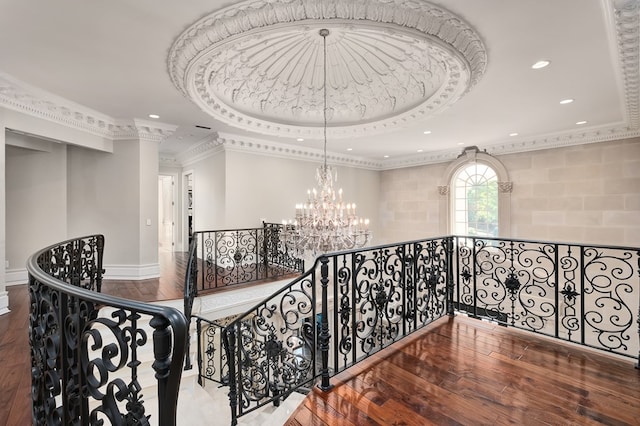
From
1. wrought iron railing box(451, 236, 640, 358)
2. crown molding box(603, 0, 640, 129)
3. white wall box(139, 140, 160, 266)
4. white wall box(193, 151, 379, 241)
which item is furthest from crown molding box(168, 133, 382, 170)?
crown molding box(603, 0, 640, 129)

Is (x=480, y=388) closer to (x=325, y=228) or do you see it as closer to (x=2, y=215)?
(x=325, y=228)

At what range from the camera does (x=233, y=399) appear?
287 cm

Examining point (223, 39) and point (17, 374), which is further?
point (223, 39)

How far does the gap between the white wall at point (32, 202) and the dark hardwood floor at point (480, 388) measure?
20.9 feet

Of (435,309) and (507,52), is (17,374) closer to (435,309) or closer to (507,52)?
(435,309)

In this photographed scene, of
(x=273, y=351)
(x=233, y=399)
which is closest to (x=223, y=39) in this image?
(x=273, y=351)

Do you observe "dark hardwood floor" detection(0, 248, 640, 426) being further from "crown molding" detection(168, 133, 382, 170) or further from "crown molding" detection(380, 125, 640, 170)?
"crown molding" detection(380, 125, 640, 170)

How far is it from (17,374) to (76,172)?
448 cm

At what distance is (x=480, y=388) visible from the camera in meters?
2.15

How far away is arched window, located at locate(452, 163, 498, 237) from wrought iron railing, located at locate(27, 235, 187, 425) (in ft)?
26.0

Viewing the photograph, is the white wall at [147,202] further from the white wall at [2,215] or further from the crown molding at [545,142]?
the crown molding at [545,142]

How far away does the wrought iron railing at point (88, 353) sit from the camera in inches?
37.5

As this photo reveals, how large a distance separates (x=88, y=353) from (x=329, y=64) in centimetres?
398

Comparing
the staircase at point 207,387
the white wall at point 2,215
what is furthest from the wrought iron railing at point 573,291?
the white wall at point 2,215
